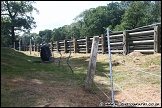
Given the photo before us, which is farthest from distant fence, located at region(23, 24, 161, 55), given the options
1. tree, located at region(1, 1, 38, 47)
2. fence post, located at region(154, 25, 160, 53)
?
tree, located at region(1, 1, 38, 47)

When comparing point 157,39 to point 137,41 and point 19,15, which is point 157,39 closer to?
point 137,41

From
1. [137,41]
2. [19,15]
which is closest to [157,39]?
[137,41]

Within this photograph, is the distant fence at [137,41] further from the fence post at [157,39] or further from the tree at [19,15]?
the tree at [19,15]

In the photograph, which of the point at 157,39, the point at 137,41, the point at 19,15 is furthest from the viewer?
the point at 19,15

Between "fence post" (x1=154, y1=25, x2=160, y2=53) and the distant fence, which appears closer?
"fence post" (x1=154, y1=25, x2=160, y2=53)

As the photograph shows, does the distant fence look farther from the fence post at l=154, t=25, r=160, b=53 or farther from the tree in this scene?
the tree

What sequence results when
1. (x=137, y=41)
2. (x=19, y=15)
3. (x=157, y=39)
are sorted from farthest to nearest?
1. (x=19, y=15)
2. (x=137, y=41)
3. (x=157, y=39)

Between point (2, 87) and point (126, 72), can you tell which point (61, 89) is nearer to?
point (2, 87)

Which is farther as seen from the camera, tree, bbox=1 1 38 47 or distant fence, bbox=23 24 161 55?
tree, bbox=1 1 38 47

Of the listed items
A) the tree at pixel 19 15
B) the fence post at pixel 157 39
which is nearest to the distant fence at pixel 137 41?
the fence post at pixel 157 39

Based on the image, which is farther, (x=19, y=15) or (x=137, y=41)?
(x=19, y=15)

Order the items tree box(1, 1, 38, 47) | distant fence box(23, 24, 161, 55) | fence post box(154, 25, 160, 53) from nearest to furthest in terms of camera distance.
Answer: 1. fence post box(154, 25, 160, 53)
2. distant fence box(23, 24, 161, 55)
3. tree box(1, 1, 38, 47)

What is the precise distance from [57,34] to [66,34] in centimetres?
335

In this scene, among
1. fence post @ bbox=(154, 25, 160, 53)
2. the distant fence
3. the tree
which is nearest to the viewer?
fence post @ bbox=(154, 25, 160, 53)
